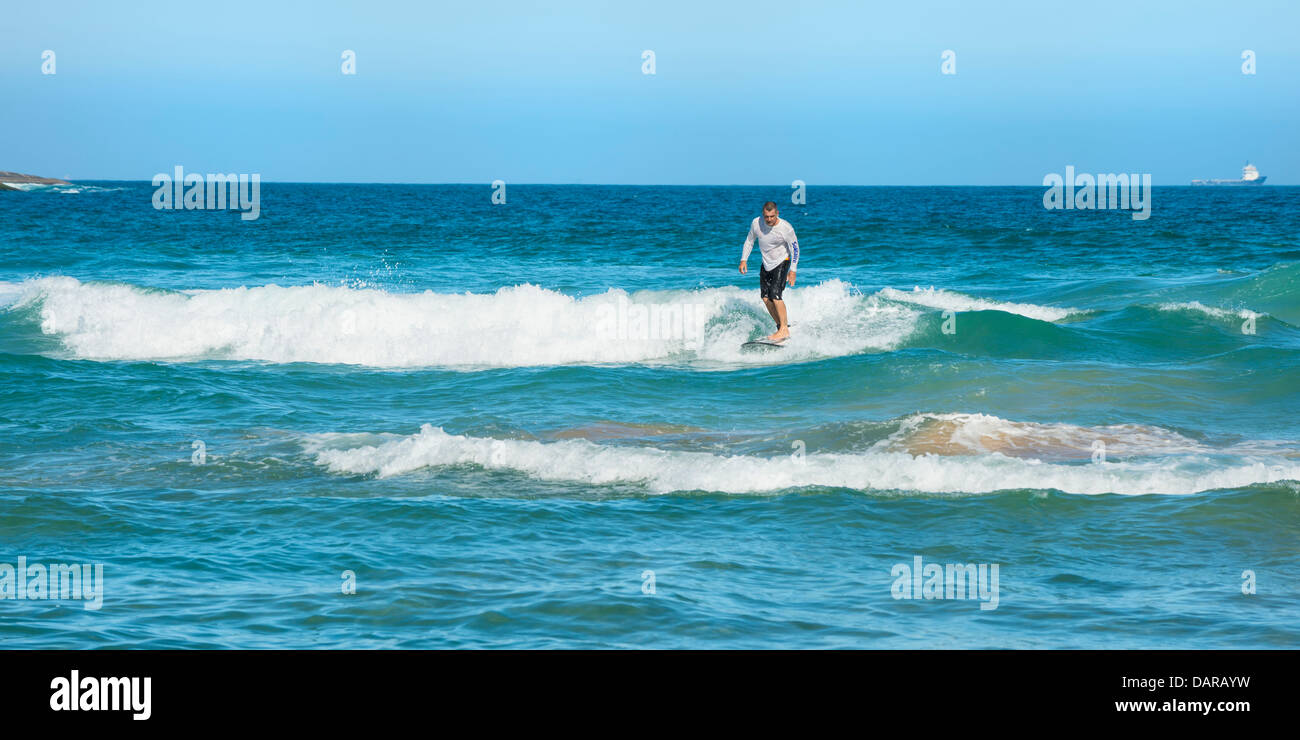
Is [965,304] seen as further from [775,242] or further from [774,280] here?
[775,242]

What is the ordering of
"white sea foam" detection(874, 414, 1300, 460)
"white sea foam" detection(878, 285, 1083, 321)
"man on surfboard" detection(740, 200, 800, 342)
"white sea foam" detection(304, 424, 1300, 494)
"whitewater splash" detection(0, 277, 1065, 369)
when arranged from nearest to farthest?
"white sea foam" detection(304, 424, 1300, 494) → "white sea foam" detection(874, 414, 1300, 460) → "man on surfboard" detection(740, 200, 800, 342) → "whitewater splash" detection(0, 277, 1065, 369) → "white sea foam" detection(878, 285, 1083, 321)

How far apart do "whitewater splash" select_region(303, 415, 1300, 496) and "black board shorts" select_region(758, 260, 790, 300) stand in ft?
15.3

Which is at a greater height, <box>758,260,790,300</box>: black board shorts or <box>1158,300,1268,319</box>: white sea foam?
<box>758,260,790,300</box>: black board shorts

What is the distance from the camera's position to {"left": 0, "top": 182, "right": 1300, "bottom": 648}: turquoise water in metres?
5.75

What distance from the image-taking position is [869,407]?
1200cm

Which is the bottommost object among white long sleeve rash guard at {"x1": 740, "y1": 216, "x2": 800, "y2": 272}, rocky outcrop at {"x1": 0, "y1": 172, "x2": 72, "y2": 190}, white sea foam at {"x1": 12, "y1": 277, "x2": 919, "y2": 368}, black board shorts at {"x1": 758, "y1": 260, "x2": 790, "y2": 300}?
white sea foam at {"x1": 12, "y1": 277, "x2": 919, "y2": 368}

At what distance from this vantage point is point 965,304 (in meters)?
19.7

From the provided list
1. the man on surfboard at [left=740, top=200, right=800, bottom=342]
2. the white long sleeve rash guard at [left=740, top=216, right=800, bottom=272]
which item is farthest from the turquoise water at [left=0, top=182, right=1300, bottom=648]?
the white long sleeve rash guard at [left=740, top=216, right=800, bottom=272]

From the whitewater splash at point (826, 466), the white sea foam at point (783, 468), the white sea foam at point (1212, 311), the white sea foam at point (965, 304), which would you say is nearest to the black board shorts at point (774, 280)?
the whitewater splash at point (826, 466)

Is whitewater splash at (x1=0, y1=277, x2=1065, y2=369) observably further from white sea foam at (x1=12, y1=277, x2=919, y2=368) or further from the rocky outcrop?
the rocky outcrop

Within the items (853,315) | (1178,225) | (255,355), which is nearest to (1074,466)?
(853,315)

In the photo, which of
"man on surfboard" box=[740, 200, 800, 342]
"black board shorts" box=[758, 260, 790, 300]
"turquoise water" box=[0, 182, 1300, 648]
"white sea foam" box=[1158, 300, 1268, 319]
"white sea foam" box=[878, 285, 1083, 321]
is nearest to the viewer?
"turquoise water" box=[0, 182, 1300, 648]

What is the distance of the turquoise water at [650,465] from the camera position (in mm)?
5754

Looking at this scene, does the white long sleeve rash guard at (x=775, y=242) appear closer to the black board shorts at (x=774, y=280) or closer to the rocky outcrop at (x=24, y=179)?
the black board shorts at (x=774, y=280)
